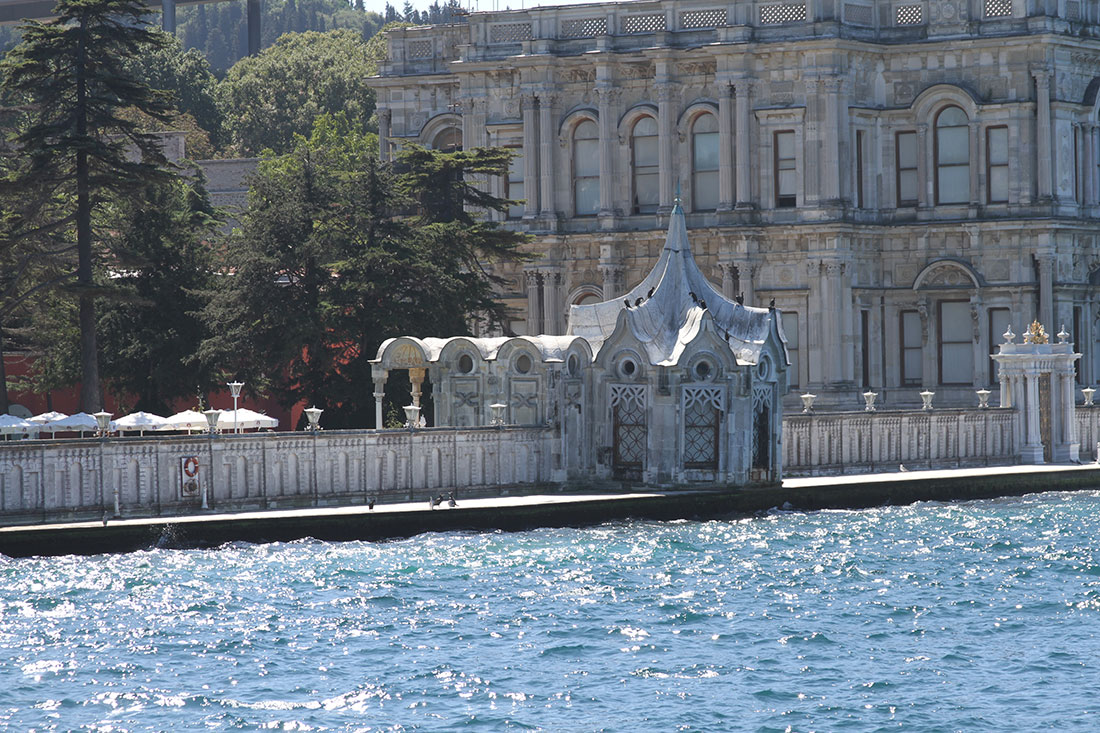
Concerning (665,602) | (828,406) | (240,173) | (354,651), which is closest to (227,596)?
(354,651)

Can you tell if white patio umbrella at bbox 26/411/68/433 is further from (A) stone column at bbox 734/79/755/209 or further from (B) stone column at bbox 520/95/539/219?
(A) stone column at bbox 734/79/755/209

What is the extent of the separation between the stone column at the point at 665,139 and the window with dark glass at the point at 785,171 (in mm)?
2699

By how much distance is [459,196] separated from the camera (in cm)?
4788

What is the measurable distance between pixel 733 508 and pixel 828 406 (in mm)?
14700

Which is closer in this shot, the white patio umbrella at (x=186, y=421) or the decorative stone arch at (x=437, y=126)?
the white patio umbrella at (x=186, y=421)

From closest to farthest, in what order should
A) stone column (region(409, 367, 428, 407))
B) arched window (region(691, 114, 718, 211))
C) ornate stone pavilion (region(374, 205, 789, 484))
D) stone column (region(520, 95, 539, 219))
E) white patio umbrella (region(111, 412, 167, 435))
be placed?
ornate stone pavilion (region(374, 205, 789, 484)) → stone column (region(409, 367, 428, 407)) → white patio umbrella (region(111, 412, 167, 435)) → arched window (region(691, 114, 718, 211)) → stone column (region(520, 95, 539, 219))

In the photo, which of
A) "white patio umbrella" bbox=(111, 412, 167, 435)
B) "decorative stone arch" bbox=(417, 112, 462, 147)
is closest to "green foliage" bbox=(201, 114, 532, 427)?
"white patio umbrella" bbox=(111, 412, 167, 435)

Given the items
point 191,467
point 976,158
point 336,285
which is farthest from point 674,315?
point 976,158

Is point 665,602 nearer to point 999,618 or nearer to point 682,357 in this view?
point 999,618

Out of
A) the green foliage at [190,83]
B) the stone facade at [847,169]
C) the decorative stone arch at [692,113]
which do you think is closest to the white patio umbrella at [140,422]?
the stone facade at [847,169]

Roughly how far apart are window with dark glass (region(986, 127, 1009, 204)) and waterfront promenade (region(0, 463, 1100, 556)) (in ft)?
37.3

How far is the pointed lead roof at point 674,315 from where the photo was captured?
1431 inches

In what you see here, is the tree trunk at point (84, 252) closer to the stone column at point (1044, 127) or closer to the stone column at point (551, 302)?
the stone column at point (551, 302)

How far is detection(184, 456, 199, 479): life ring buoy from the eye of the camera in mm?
32500
